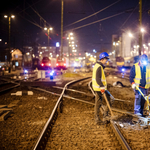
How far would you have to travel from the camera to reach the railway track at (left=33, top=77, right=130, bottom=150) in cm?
407

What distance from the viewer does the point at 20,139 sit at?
4492mm

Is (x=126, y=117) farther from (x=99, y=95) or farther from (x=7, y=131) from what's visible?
(x=7, y=131)

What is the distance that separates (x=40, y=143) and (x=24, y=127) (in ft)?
5.01

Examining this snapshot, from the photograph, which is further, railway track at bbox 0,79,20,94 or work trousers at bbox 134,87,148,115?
railway track at bbox 0,79,20,94

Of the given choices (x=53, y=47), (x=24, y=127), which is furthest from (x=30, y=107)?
(x=53, y=47)

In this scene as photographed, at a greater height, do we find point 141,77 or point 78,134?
point 141,77

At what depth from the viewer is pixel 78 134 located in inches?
187

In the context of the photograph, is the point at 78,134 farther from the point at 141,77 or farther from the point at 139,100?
the point at 141,77

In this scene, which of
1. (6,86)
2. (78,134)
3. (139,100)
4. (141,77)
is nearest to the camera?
(78,134)

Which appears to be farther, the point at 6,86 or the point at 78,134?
the point at 6,86

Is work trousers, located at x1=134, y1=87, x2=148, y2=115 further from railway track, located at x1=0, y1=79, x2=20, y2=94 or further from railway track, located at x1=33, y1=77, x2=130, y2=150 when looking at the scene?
railway track, located at x1=0, y1=79, x2=20, y2=94

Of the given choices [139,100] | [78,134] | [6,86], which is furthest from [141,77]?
[6,86]

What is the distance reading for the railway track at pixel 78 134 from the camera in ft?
13.4

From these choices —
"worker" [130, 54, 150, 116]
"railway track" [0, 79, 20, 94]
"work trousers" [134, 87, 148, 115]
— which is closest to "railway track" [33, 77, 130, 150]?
"work trousers" [134, 87, 148, 115]
